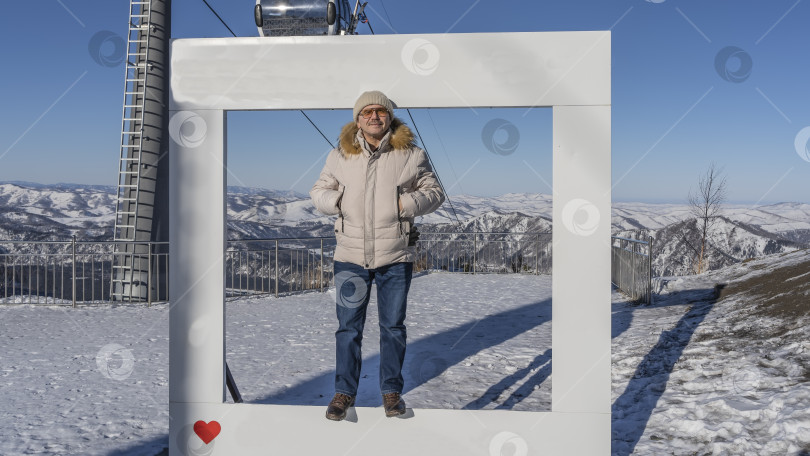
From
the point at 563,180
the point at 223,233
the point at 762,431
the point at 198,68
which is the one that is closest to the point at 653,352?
the point at 762,431

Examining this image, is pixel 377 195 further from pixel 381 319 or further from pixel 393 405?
pixel 393 405

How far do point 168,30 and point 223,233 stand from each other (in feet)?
33.5

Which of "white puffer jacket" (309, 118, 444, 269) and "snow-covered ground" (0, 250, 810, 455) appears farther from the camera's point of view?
"snow-covered ground" (0, 250, 810, 455)

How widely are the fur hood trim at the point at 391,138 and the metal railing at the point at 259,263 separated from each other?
11.5 ft

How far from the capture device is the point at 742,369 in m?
4.35

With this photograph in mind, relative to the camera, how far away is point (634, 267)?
9.59 metres

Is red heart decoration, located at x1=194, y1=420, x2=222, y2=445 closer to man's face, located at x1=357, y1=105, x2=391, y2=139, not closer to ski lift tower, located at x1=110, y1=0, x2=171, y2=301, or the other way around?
man's face, located at x1=357, y1=105, x2=391, y2=139

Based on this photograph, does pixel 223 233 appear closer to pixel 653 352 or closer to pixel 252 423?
pixel 252 423

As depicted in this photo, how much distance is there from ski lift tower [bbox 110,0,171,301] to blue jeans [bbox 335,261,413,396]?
9083 mm

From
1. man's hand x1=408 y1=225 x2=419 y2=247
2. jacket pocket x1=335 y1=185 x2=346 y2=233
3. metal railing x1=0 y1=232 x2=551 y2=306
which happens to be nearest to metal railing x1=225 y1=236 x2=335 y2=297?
metal railing x1=0 y1=232 x2=551 y2=306

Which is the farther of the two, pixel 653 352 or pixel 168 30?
pixel 168 30

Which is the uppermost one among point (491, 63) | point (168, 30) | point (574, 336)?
point (168, 30)

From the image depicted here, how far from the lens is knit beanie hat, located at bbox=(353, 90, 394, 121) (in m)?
2.82

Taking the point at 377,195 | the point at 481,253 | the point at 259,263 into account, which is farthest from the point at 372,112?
the point at 481,253
